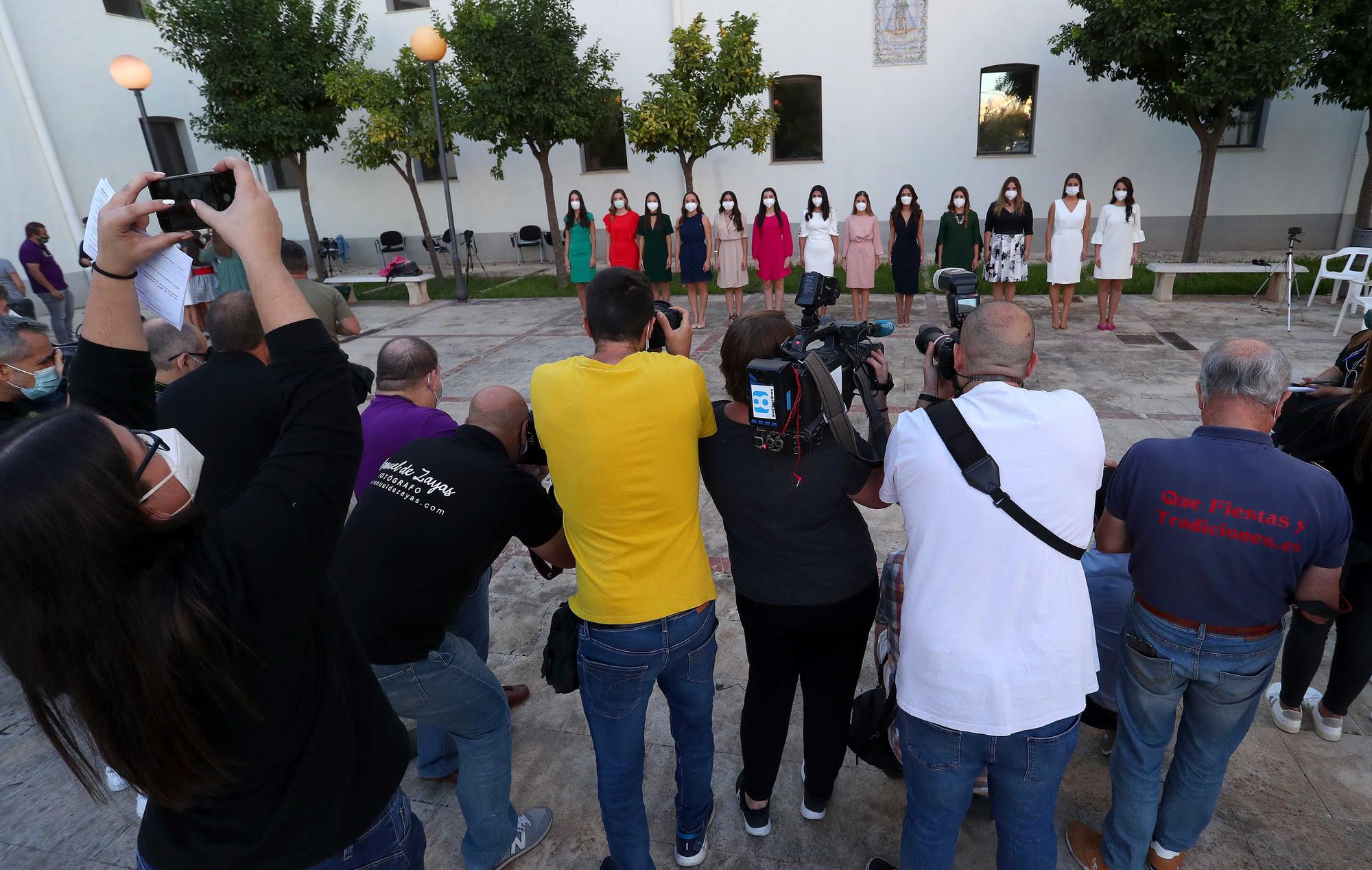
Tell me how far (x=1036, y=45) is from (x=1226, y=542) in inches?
537

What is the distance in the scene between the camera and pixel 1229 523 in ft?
6.20

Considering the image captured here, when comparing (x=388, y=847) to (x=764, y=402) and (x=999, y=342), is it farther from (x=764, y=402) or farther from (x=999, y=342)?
(x=999, y=342)

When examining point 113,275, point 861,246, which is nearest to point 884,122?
point 861,246

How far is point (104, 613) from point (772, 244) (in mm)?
8945

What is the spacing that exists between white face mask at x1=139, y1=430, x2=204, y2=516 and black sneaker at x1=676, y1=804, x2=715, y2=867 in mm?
1919

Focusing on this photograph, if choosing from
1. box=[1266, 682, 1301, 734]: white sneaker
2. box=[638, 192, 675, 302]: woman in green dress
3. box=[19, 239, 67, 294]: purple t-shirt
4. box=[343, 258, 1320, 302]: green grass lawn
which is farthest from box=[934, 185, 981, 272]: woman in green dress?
box=[19, 239, 67, 294]: purple t-shirt

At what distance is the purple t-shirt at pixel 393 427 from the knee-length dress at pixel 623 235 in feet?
24.0

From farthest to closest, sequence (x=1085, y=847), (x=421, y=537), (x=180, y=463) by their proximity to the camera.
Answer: (x=1085, y=847), (x=421, y=537), (x=180, y=463)

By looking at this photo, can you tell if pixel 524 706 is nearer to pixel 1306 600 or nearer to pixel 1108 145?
pixel 1306 600

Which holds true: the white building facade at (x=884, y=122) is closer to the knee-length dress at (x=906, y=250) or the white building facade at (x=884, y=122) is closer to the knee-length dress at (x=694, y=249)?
the knee-length dress at (x=694, y=249)

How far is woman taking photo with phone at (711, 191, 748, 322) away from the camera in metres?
9.43

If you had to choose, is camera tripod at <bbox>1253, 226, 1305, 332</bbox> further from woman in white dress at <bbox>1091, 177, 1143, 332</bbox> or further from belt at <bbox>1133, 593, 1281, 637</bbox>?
belt at <bbox>1133, 593, 1281, 637</bbox>

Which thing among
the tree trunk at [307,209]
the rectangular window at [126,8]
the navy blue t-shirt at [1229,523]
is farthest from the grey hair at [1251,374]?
the rectangular window at [126,8]

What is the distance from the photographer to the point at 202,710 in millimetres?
1104
